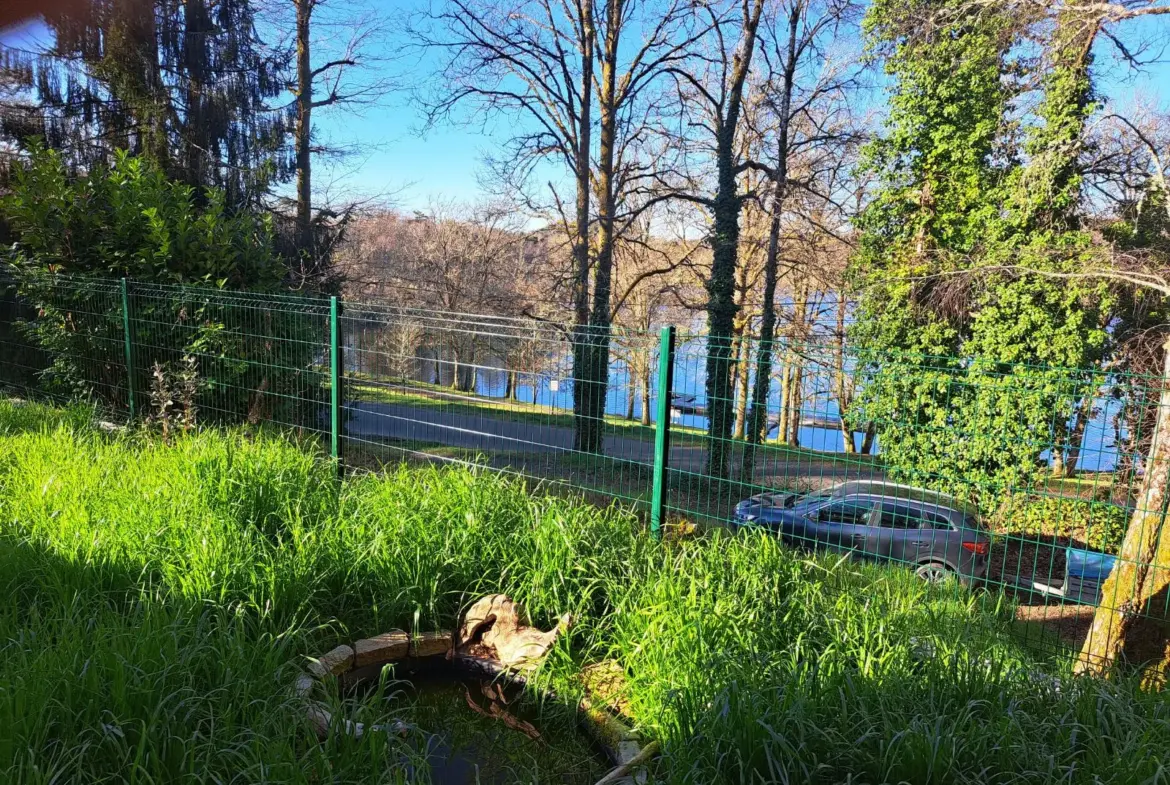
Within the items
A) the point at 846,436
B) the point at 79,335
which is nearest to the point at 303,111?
the point at 79,335

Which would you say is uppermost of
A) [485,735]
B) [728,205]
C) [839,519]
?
[728,205]

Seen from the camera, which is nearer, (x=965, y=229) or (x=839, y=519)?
(x=839, y=519)

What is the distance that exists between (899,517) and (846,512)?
455 mm

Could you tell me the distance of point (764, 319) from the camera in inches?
596

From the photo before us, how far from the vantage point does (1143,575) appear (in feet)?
11.7

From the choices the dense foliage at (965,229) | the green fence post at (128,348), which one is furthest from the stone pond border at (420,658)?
the dense foliage at (965,229)

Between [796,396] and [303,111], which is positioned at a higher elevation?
[303,111]

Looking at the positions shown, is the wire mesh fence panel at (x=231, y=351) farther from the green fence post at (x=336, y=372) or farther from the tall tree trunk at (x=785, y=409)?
the tall tree trunk at (x=785, y=409)

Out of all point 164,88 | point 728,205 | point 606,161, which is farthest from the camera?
point 606,161

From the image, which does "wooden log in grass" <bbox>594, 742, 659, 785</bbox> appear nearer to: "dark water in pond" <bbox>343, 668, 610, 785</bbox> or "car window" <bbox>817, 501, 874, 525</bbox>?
"dark water in pond" <bbox>343, 668, 610, 785</bbox>

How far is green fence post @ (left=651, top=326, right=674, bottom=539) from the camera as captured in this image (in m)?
4.24

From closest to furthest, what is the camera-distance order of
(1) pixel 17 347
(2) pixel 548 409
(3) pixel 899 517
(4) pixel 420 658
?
(4) pixel 420 658
(3) pixel 899 517
(2) pixel 548 409
(1) pixel 17 347

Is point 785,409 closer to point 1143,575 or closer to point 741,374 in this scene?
point 1143,575

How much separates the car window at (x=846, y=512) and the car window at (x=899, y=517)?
136mm
